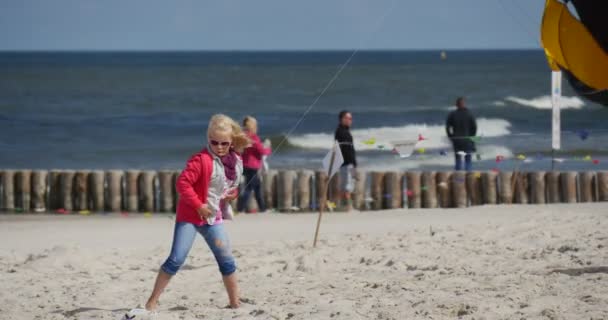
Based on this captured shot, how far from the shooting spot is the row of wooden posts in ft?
44.4

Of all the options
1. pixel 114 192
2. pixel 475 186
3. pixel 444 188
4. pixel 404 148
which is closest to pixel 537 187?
pixel 475 186

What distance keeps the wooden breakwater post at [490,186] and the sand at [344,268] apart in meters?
1.00

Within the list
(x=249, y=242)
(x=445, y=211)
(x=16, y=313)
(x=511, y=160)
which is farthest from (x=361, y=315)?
(x=511, y=160)

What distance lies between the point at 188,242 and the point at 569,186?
8.11m

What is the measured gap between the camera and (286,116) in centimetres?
4109

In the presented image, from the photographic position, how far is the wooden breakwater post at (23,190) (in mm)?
14383

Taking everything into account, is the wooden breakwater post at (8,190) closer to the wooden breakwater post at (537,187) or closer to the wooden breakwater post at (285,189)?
the wooden breakwater post at (285,189)

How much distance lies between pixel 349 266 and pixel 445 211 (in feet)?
14.1

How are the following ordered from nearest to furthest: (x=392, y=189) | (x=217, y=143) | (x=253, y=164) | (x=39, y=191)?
(x=217, y=143)
(x=253, y=164)
(x=392, y=189)
(x=39, y=191)

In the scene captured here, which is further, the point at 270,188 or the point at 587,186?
the point at 270,188

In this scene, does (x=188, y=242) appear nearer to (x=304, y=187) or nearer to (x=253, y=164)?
(x=253, y=164)

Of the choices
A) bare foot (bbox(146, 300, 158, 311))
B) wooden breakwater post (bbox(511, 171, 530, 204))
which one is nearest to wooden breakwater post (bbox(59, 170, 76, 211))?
wooden breakwater post (bbox(511, 171, 530, 204))

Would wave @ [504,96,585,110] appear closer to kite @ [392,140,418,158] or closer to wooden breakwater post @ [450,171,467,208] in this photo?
wooden breakwater post @ [450,171,467,208]

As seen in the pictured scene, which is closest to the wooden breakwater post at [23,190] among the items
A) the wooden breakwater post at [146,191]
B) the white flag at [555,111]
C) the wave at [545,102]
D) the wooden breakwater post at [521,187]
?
the wooden breakwater post at [146,191]
